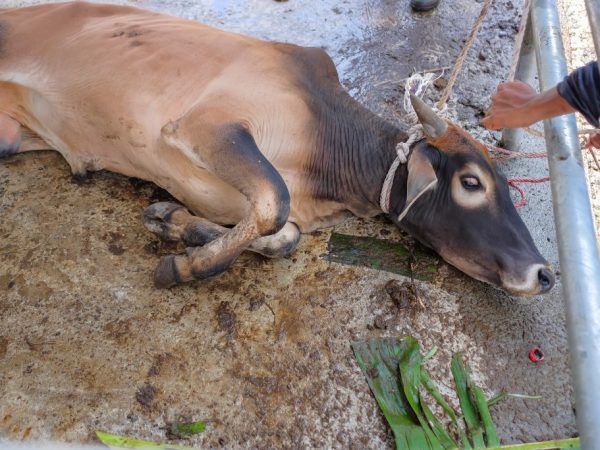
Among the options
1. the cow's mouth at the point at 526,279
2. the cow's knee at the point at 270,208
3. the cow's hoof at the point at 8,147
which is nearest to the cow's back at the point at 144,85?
the cow's hoof at the point at 8,147

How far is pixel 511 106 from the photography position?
2850 mm

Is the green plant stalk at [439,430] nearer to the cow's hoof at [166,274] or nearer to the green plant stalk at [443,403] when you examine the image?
the green plant stalk at [443,403]

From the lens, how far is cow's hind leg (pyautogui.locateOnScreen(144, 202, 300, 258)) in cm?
314

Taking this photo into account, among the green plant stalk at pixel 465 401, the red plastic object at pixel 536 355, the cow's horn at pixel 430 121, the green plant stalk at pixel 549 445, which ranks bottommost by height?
the green plant stalk at pixel 465 401

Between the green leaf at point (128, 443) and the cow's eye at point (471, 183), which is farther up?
the cow's eye at point (471, 183)

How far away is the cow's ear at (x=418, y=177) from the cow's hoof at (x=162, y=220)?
48.7 inches

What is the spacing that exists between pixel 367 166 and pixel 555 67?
1095mm

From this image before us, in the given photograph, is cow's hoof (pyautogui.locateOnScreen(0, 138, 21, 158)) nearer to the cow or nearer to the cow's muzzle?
the cow

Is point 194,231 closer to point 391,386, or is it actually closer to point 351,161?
point 351,161

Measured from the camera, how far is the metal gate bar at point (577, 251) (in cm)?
184

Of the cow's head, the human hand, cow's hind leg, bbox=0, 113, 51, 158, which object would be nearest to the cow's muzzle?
the cow's head

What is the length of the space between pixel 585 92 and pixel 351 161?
4.40ft

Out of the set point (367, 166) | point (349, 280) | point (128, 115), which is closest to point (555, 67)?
point (367, 166)

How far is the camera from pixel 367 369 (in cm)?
281
